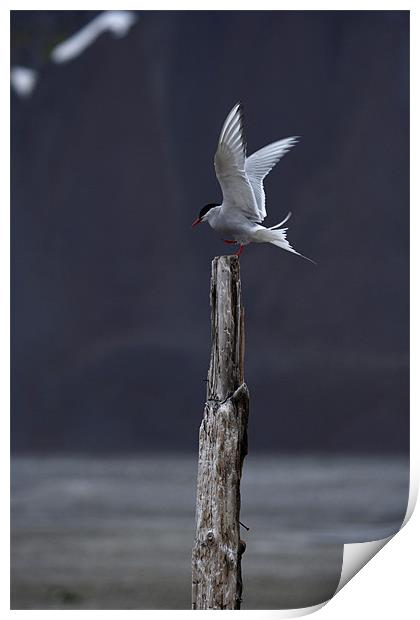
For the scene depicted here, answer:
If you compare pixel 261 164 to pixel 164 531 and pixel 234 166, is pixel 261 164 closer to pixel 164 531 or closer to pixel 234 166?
pixel 234 166

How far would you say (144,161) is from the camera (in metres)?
3.11

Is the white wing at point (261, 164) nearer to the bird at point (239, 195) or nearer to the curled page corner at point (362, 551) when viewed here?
the bird at point (239, 195)

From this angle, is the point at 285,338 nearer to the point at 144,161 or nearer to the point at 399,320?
the point at 399,320

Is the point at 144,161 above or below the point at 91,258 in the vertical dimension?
above

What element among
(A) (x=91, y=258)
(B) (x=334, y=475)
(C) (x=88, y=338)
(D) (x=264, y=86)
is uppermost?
(D) (x=264, y=86)

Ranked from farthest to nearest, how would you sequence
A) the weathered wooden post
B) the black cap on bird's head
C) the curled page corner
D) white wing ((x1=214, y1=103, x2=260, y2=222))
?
the curled page corner
the black cap on bird's head
white wing ((x1=214, y1=103, x2=260, y2=222))
the weathered wooden post

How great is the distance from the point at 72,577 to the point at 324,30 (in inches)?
70.7

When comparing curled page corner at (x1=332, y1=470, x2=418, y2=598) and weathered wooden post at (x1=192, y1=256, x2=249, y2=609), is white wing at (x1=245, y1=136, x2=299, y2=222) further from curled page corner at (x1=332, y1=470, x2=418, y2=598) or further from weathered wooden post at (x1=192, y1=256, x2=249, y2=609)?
curled page corner at (x1=332, y1=470, x2=418, y2=598)

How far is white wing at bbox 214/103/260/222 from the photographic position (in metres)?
2.61

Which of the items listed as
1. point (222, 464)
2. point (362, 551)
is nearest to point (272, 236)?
point (222, 464)

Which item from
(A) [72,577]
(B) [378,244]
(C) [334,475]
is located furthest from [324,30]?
(A) [72,577]

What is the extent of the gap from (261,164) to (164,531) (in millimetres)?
1122

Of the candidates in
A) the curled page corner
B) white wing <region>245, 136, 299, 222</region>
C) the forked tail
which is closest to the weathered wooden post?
the forked tail

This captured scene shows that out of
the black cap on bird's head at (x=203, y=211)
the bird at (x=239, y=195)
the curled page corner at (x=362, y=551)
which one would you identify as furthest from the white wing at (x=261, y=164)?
the curled page corner at (x=362, y=551)
